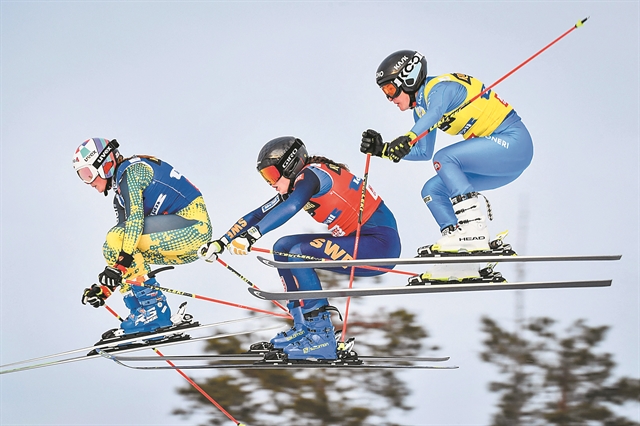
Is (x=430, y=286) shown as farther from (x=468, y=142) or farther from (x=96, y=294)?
(x=96, y=294)

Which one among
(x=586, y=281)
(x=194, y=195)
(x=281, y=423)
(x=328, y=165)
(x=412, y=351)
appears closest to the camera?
(x=586, y=281)

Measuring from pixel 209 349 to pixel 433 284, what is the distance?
792 centimetres

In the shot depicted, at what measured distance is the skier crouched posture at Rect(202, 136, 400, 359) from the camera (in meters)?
6.40

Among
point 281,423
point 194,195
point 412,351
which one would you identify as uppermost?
point 194,195

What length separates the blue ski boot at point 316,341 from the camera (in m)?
6.74

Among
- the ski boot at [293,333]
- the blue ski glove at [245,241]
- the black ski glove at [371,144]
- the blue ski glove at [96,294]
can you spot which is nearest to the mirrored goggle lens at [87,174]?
the blue ski glove at [96,294]

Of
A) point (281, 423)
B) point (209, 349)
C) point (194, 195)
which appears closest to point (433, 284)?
point (194, 195)

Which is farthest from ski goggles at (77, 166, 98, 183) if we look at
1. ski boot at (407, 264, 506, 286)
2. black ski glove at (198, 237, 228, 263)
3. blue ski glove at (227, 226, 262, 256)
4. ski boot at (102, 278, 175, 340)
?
ski boot at (407, 264, 506, 286)

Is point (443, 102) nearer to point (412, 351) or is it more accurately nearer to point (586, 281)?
point (586, 281)

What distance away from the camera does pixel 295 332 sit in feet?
22.4

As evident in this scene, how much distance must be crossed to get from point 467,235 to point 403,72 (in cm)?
131

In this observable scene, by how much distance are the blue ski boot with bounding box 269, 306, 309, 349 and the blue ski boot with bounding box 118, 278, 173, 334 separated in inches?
49.6

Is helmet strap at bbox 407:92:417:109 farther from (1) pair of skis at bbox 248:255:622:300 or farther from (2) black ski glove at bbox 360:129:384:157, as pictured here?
(1) pair of skis at bbox 248:255:622:300

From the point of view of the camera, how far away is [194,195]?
7.51 meters
